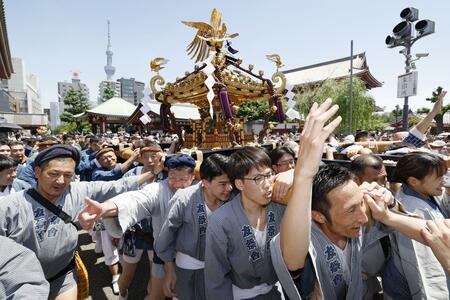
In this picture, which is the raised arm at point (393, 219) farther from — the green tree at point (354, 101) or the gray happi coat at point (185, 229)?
the green tree at point (354, 101)

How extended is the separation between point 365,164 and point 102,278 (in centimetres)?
370

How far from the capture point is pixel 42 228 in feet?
6.57

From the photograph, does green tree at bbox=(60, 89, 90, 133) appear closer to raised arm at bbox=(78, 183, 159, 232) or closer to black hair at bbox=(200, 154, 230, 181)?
raised arm at bbox=(78, 183, 159, 232)

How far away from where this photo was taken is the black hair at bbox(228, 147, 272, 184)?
5.70ft

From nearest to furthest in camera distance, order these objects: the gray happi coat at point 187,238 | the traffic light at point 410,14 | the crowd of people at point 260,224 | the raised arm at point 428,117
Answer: the crowd of people at point 260,224 → the gray happi coat at point 187,238 → the raised arm at point 428,117 → the traffic light at point 410,14

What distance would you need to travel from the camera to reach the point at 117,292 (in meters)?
3.43

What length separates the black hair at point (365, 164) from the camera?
2.40 metres

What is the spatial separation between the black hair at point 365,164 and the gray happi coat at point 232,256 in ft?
3.83

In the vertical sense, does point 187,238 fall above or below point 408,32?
below

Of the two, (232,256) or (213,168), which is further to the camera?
(213,168)

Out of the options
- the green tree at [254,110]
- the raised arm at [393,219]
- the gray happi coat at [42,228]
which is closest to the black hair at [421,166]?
the raised arm at [393,219]

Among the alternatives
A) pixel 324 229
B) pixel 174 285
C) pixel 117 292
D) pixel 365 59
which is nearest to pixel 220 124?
pixel 117 292

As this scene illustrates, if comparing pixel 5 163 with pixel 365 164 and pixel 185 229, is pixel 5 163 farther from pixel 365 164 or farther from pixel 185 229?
pixel 365 164

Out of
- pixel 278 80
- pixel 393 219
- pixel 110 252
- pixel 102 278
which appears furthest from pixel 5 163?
pixel 278 80
